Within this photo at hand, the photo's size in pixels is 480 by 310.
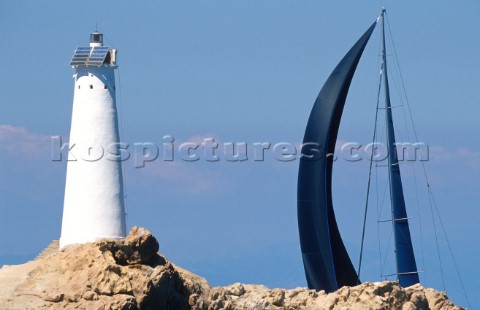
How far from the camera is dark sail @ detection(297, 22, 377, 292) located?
40.8m

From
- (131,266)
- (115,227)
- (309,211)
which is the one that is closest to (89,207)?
(115,227)

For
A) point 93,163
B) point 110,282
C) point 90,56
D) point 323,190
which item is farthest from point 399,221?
point 110,282

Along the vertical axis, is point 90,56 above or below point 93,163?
above

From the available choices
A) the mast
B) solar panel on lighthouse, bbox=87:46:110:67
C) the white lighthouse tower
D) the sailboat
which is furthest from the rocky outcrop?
the mast

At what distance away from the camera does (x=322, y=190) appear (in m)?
40.9

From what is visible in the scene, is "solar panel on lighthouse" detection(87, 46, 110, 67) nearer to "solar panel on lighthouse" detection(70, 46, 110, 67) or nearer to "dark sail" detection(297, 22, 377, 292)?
Answer: "solar panel on lighthouse" detection(70, 46, 110, 67)

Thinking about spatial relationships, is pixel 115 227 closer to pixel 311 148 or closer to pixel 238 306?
pixel 238 306

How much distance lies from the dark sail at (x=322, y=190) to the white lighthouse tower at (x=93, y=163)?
7.28 meters

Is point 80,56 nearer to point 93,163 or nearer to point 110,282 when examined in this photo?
point 93,163

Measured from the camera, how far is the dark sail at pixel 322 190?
4075cm

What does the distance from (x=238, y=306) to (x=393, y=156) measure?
9.76 m

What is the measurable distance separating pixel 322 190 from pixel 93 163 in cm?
822

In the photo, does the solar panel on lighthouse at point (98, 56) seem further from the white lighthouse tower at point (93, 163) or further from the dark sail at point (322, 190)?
the dark sail at point (322, 190)

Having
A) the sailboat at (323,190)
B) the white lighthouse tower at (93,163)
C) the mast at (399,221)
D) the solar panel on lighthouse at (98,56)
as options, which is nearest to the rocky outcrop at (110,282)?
the white lighthouse tower at (93,163)
